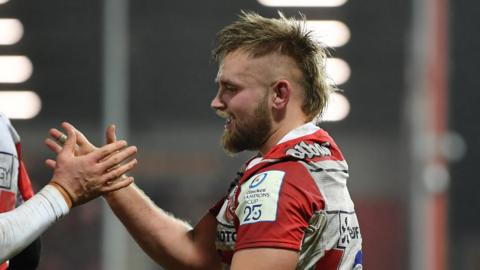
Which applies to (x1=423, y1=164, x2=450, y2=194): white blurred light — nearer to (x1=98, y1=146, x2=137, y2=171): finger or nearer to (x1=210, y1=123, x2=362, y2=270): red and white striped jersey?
(x1=210, y1=123, x2=362, y2=270): red and white striped jersey

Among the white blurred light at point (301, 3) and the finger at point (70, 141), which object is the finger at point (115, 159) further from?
the white blurred light at point (301, 3)

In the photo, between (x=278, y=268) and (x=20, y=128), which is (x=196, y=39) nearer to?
(x=20, y=128)

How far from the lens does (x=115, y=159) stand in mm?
2973

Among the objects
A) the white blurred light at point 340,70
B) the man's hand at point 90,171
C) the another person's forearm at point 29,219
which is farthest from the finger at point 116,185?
the white blurred light at point 340,70

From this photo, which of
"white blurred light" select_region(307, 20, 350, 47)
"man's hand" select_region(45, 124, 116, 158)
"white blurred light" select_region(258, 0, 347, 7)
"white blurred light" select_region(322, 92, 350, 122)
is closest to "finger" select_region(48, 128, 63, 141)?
"man's hand" select_region(45, 124, 116, 158)

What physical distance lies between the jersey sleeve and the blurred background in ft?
21.6

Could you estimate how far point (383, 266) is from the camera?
9445 millimetres

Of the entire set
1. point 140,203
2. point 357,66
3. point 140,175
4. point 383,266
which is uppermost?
point 140,203

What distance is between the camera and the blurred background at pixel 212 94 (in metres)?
9.52

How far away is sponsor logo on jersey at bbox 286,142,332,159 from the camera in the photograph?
2.92 metres

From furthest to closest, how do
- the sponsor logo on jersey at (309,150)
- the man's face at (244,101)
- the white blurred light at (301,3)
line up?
the white blurred light at (301,3) < the man's face at (244,101) < the sponsor logo on jersey at (309,150)

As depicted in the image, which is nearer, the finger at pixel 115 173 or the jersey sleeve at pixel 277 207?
the jersey sleeve at pixel 277 207

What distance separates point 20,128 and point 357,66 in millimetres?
2880

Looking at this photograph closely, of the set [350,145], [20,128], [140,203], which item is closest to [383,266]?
[350,145]
